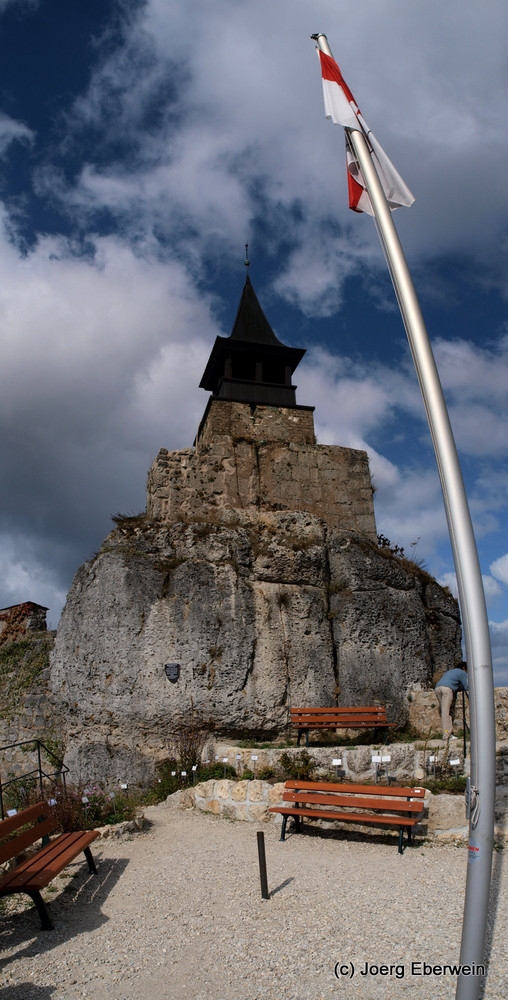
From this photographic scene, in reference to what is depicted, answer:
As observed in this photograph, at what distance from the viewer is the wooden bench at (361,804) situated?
654 centimetres

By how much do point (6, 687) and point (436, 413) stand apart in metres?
11.0

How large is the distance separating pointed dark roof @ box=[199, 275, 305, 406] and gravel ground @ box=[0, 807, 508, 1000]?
33.1 feet

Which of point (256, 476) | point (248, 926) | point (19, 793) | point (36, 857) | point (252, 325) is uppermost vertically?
point (252, 325)

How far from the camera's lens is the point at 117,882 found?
5938 mm

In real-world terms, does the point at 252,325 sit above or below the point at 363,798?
above

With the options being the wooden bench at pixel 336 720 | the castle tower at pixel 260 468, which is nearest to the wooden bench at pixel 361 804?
the wooden bench at pixel 336 720

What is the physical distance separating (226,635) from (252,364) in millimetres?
8599

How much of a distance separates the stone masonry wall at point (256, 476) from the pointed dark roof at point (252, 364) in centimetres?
87

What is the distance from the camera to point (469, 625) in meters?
3.84

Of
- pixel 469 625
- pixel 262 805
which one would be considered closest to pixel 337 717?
pixel 262 805

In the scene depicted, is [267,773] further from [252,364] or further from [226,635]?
[252,364]

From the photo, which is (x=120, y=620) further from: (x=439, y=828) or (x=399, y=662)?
(x=439, y=828)

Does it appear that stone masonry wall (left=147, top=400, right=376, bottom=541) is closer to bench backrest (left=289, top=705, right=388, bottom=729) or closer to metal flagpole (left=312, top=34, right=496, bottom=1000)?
bench backrest (left=289, top=705, right=388, bottom=729)

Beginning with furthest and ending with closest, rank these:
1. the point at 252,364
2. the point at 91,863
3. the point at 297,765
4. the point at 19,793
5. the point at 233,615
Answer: the point at 252,364 → the point at 233,615 → the point at 19,793 → the point at 297,765 → the point at 91,863
